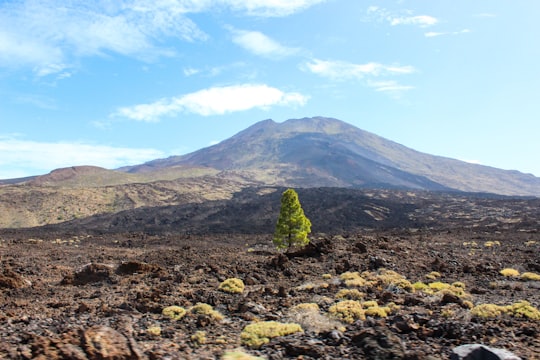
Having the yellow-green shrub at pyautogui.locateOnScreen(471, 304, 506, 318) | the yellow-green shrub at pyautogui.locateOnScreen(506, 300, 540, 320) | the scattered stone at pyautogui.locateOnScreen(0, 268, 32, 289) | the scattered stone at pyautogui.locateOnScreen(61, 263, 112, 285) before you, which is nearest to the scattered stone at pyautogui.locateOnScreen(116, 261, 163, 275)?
the scattered stone at pyautogui.locateOnScreen(61, 263, 112, 285)

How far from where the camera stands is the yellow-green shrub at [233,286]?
1492cm

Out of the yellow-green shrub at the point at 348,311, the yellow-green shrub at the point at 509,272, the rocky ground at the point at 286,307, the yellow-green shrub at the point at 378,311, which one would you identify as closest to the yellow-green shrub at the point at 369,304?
the rocky ground at the point at 286,307

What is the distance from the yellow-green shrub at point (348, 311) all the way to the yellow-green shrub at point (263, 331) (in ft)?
5.19

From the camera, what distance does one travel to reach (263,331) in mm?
9750

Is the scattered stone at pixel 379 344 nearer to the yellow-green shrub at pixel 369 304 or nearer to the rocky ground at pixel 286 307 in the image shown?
the rocky ground at pixel 286 307

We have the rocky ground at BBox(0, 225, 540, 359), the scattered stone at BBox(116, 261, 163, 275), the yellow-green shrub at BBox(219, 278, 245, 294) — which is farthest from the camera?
the scattered stone at BBox(116, 261, 163, 275)

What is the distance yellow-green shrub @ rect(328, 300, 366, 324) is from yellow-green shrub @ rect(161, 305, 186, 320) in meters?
4.37

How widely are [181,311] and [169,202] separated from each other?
8687 cm

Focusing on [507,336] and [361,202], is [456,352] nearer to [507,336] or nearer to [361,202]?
[507,336]

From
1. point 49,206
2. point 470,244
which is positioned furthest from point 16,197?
point 470,244

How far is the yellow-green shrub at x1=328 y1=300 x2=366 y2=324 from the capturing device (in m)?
11.0

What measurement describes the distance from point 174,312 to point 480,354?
26.6 feet

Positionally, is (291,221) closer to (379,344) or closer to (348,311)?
(348,311)

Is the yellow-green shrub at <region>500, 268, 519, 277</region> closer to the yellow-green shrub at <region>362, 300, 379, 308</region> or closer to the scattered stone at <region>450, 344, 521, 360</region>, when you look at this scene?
the yellow-green shrub at <region>362, 300, 379, 308</region>
